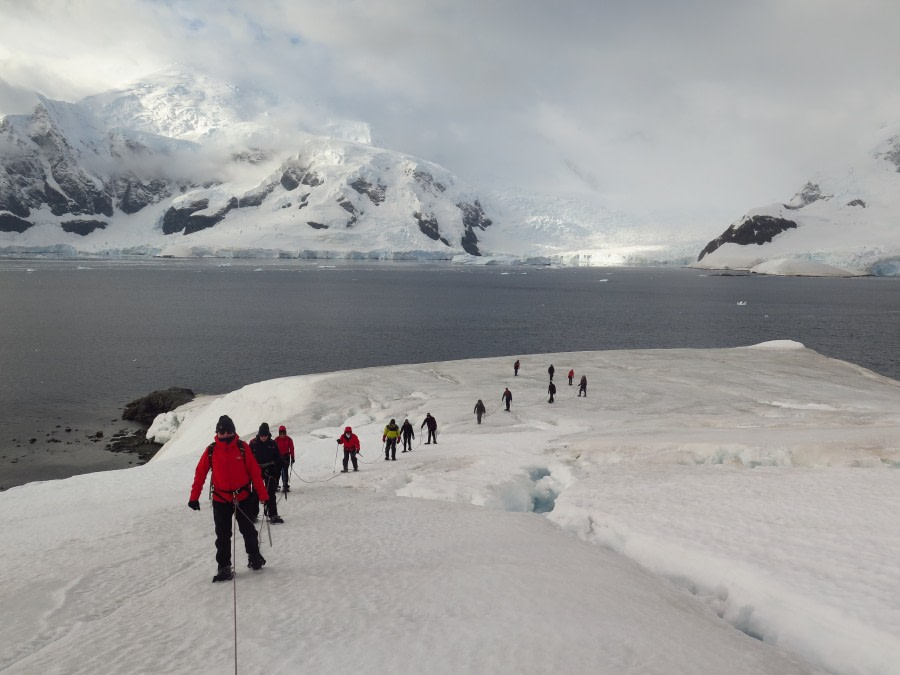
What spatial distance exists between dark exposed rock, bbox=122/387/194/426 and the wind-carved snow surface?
3034cm

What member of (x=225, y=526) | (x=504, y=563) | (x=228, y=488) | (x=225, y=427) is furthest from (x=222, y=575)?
(x=504, y=563)

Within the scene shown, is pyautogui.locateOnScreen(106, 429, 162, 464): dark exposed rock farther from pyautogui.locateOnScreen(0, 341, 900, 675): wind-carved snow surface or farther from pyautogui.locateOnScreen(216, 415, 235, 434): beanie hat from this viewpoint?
pyautogui.locateOnScreen(216, 415, 235, 434): beanie hat

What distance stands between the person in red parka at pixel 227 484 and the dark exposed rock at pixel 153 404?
46.5 meters

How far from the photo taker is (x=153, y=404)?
52.2 metres

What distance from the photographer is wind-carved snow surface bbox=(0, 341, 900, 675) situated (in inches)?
296

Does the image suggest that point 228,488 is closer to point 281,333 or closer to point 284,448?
point 284,448

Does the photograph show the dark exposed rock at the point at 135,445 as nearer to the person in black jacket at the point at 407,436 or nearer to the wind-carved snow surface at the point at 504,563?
the wind-carved snow surface at the point at 504,563

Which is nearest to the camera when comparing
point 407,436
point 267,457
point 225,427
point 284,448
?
point 225,427

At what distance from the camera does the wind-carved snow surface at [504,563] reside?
24.7 ft

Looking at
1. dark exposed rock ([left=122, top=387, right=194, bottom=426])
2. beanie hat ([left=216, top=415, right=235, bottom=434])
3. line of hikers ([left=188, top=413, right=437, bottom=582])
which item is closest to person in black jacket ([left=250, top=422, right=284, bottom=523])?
line of hikers ([left=188, top=413, right=437, bottom=582])

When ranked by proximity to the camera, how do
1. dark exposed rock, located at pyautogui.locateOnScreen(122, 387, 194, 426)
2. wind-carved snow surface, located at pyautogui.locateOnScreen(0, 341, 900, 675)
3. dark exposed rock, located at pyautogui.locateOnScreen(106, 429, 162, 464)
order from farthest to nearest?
dark exposed rock, located at pyautogui.locateOnScreen(122, 387, 194, 426)
dark exposed rock, located at pyautogui.locateOnScreen(106, 429, 162, 464)
wind-carved snow surface, located at pyautogui.locateOnScreen(0, 341, 900, 675)

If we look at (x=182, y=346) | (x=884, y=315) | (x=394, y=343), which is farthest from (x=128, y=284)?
(x=884, y=315)

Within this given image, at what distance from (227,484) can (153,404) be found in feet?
160

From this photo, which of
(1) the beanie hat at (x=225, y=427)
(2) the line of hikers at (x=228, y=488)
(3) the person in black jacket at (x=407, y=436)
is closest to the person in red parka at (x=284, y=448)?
(2) the line of hikers at (x=228, y=488)
